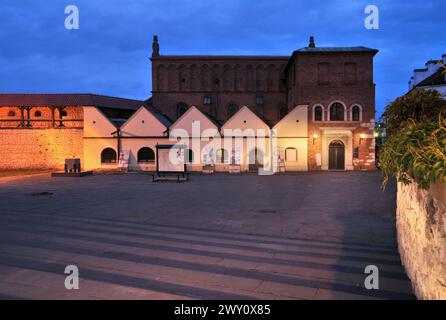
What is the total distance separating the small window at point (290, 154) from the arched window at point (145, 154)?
11969 mm

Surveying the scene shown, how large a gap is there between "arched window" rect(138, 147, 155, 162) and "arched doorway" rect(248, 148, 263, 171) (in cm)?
886

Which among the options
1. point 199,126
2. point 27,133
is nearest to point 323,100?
point 199,126

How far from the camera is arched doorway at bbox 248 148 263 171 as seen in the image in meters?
33.5

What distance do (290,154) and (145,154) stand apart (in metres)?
12.9

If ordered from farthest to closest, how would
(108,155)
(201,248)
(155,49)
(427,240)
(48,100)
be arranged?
1. (155,49)
2. (48,100)
3. (108,155)
4. (201,248)
5. (427,240)

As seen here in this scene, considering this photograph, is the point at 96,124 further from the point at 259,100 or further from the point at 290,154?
the point at 259,100

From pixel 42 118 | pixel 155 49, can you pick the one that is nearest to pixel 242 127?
pixel 155 49

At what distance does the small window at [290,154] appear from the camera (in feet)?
110

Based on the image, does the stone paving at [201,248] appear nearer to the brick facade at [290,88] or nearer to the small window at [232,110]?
the brick facade at [290,88]

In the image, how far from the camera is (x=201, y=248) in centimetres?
824

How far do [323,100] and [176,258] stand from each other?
28.8 m

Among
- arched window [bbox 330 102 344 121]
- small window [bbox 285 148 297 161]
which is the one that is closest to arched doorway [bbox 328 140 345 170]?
arched window [bbox 330 102 344 121]
